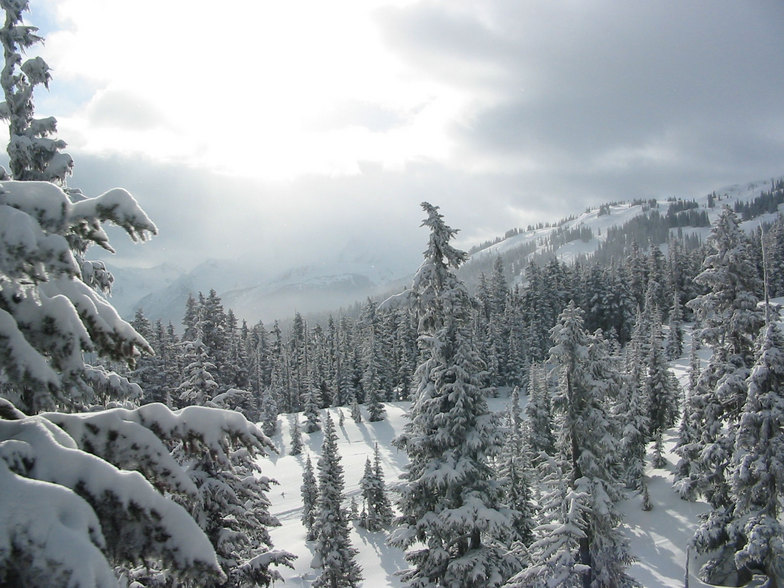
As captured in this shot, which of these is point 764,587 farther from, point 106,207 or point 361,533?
point 361,533

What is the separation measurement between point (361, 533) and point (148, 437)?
46633 mm

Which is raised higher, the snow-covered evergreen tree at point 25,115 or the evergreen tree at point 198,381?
the snow-covered evergreen tree at point 25,115

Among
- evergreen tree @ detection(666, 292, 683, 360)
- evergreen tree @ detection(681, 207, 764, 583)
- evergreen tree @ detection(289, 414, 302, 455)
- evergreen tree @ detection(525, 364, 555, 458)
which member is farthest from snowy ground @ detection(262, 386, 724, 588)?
evergreen tree @ detection(666, 292, 683, 360)

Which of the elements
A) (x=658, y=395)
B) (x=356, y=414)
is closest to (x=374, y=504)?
(x=356, y=414)

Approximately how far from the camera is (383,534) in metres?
45.7

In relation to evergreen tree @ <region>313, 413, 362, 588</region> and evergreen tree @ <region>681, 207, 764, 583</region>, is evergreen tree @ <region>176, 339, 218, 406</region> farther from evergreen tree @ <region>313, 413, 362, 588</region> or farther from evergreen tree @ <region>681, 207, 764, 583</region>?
evergreen tree @ <region>313, 413, 362, 588</region>

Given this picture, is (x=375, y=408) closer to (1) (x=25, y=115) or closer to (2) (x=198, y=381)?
(2) (x=198, y=381)

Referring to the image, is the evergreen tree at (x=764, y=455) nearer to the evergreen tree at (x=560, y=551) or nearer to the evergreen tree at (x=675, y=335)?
the evergreen tree at (x=560, y=551)

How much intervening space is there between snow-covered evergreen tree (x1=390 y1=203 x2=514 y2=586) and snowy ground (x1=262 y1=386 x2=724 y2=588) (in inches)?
223

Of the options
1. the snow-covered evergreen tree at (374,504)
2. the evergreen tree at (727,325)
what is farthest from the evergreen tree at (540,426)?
the evergreen tree at (727,325)

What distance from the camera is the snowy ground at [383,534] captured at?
31.7 metres

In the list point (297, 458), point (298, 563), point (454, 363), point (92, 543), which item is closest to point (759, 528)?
point (454, 363)

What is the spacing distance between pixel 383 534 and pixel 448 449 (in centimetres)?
3614

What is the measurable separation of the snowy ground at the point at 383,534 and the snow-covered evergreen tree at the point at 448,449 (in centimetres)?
567
